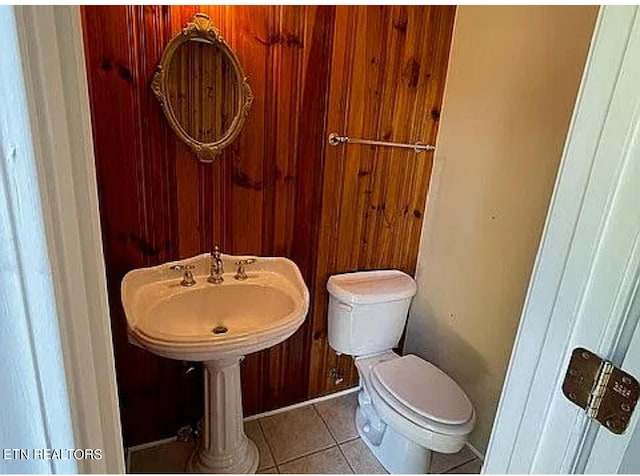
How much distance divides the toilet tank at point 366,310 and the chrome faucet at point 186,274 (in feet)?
1.95

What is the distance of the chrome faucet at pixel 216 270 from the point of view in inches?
66.1

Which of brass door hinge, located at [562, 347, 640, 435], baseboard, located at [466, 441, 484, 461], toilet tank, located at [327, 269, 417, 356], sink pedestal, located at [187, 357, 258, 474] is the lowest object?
baseboard, located at [466, 441, 484, 461]

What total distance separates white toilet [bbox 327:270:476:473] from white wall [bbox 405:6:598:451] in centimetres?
20

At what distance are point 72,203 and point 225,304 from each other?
130cm

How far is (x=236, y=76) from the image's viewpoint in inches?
60.0

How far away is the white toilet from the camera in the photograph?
162 centimetres

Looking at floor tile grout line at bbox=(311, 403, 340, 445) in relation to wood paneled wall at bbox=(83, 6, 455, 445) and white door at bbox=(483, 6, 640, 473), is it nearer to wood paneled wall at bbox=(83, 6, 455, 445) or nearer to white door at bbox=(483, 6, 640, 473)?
wood paneled wall at bbox=(83, 6, 455, 445)

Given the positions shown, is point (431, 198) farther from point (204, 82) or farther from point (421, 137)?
point (204, 82)

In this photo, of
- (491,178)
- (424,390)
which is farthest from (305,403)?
(491,178)

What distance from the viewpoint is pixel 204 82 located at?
1.52m

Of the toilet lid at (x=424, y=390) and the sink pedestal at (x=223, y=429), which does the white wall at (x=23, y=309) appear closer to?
the sink pedestal at (x=223, y=429)

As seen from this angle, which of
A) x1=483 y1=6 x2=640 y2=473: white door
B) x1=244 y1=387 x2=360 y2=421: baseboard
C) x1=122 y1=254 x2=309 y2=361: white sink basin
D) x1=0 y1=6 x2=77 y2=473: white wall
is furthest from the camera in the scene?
x1=244 y1=387 x2=360 y2=421: baseboard

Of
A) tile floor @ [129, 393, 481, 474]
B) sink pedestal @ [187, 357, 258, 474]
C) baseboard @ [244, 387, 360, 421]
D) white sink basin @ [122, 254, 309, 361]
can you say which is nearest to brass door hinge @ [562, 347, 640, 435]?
white sink basin @ [122, 254, 309, 361]

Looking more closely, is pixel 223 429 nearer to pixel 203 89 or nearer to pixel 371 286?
pixel 371 286
